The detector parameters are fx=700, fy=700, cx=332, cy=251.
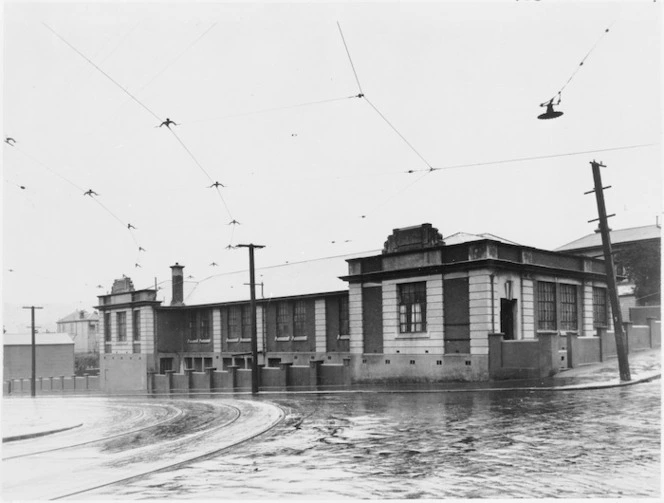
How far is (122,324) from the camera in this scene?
53156 millimetres

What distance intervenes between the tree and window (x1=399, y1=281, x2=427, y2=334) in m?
19.5

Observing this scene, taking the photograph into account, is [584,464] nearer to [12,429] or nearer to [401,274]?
[12,429]

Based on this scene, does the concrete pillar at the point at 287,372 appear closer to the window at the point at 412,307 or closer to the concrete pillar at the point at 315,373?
the concrete pillar at the point at 315,373

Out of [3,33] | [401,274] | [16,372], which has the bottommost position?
[16,372]

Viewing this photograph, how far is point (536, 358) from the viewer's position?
25.0 metres

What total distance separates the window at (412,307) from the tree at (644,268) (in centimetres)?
1947

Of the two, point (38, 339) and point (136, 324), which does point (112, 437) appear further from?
point (38, 339)

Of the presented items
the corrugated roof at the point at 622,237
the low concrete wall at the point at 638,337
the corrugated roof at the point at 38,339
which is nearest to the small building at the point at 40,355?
the corrugated roof at the point at 38,339

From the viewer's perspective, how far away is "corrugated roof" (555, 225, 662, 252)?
48.3 metres

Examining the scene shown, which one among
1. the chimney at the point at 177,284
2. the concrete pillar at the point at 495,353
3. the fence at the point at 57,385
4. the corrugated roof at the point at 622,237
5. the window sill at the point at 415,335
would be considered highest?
the corrugated roof at the point at 622,237

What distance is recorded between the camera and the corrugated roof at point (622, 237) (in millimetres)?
48291

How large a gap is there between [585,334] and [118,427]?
69.5ft

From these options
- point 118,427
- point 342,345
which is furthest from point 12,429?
point 342,345

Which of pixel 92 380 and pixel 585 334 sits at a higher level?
pixel 585 334
